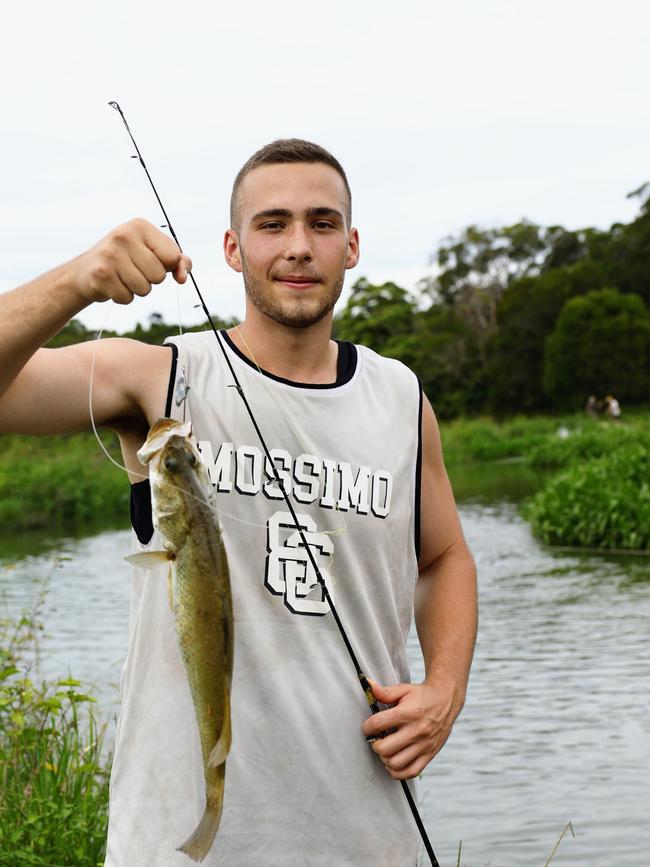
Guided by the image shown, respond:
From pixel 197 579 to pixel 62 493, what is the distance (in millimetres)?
29196

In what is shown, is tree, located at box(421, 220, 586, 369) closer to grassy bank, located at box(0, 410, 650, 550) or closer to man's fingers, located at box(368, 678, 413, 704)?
grassy bank, located at box(0, 410, 650, 550)

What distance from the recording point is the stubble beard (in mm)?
2789

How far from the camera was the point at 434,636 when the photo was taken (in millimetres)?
3051

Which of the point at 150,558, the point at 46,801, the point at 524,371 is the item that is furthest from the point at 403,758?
the point at 524,371

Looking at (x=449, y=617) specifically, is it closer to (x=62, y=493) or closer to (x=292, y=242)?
(x=292, y=242)

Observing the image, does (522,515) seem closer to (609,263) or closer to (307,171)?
(307,171)

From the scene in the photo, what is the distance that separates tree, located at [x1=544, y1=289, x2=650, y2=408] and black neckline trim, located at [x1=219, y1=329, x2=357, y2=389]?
5525 centimetres

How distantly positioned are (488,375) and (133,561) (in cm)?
6450

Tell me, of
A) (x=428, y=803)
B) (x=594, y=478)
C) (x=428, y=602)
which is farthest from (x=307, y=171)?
(x=594, y=478)

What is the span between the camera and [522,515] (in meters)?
21.2

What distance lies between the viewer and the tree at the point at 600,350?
187ft

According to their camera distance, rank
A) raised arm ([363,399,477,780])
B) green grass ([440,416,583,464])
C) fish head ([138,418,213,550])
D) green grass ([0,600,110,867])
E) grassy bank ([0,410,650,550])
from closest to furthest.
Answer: fish head ([138,418,213,550])
raised arm ([363,399,477,780])
green grass ([0,600,110,867])
grassy bank ([0,410,650,550])
green grass ([440,416,583,464])

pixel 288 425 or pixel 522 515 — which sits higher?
pixel 288 425

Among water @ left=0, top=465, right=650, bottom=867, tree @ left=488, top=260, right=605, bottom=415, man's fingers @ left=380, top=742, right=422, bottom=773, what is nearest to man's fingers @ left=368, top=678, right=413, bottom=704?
man's fingers @ left=380, top=742, right=422, bottom=773
